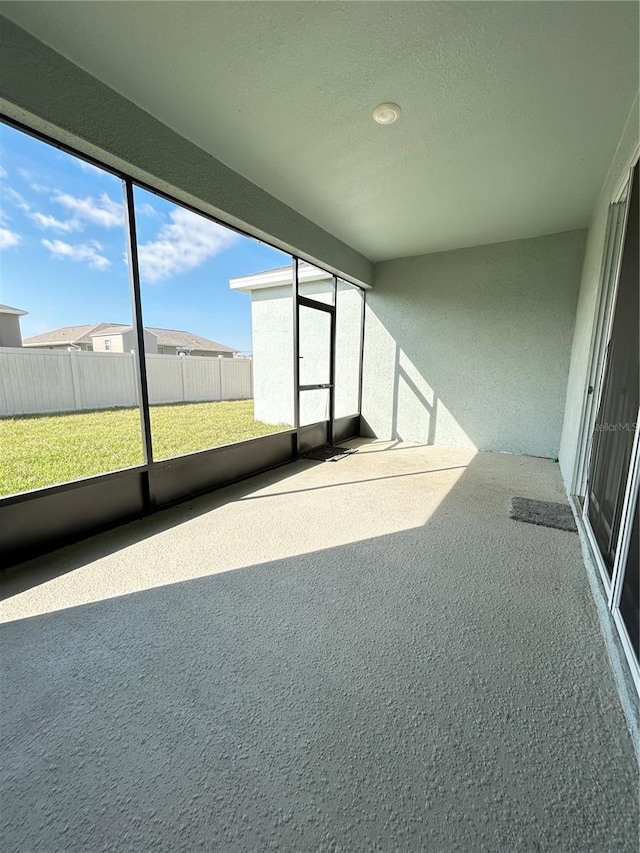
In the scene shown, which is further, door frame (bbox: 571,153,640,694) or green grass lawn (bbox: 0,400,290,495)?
green grass lawn (bbox: 0,400,290,495)

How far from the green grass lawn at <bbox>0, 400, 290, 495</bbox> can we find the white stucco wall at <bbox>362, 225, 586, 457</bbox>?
6.81 ft

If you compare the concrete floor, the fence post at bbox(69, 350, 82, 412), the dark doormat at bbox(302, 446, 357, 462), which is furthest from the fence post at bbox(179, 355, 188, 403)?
the concrete floor

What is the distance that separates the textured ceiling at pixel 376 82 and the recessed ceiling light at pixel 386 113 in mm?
48

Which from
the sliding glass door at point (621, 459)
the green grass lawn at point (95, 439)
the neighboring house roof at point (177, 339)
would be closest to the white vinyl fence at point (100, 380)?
the green grass lawn at point (95, 439)

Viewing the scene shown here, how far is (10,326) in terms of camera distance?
10.0ft

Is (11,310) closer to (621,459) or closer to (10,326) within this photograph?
(10,326)

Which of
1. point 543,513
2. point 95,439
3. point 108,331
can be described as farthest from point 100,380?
point 543,513

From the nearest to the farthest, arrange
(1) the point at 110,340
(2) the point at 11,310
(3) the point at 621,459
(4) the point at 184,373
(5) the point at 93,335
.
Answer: (3) the point at 621,459
(2) the point at 11,310
(5) the point at 93,335
(1) the point at 110,340
(4) the point at 184,373

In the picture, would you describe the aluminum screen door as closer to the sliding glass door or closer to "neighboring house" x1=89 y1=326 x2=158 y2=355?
"neighboring house" x1=89 y1=326 x2=158 y2=355

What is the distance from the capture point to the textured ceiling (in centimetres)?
156

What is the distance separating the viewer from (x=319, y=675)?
4.23 ft

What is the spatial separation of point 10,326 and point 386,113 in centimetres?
350

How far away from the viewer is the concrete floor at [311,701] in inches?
33.9

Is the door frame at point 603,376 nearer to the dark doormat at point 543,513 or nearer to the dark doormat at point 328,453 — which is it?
the dark doormat at point 543,513
